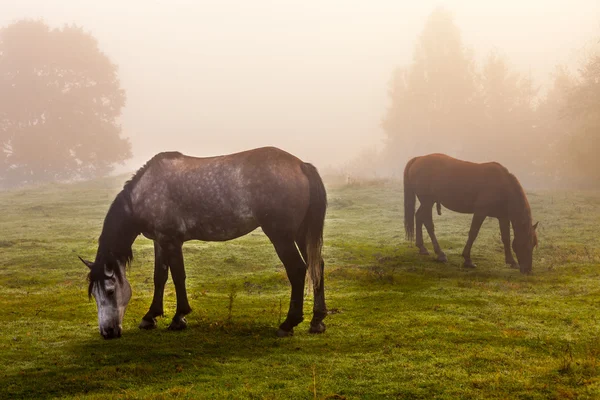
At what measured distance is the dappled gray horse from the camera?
7.65 meters

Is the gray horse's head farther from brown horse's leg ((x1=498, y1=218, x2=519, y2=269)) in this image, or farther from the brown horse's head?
brown horse's leg ((x1=498, y1=218, x2=519, y2=269))

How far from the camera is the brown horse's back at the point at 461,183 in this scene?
13984mm

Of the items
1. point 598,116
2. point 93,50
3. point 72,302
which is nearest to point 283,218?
point 72,302

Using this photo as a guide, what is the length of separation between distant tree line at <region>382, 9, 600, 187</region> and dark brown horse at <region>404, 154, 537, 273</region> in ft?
81.1

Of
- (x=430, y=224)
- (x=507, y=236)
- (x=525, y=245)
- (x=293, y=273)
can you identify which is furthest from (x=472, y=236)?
(x=293, y=273)

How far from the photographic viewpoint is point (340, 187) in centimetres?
3566

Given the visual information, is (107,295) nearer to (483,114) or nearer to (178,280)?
(178,280)

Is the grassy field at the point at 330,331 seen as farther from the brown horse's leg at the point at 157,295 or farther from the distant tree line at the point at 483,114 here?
the distant tree line at the point at 483,114

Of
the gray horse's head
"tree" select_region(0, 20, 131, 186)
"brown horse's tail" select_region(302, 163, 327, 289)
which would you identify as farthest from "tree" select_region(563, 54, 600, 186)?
"tree" select_region(0, 20, 131, 186)

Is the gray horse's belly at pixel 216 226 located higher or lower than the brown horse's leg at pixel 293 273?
higher

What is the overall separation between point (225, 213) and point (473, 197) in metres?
8.97

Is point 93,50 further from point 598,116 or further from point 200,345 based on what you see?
point 200,345

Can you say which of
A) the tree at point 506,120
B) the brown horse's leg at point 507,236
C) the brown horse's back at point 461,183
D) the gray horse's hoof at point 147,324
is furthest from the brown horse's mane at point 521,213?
the tree at point 506,120

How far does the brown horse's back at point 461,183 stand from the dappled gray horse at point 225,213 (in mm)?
7729
